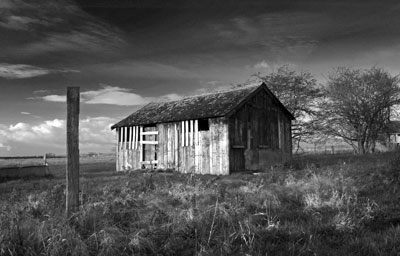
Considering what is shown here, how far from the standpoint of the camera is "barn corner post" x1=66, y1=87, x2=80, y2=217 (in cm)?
586

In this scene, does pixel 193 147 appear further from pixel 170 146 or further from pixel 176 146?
pixel 170 146

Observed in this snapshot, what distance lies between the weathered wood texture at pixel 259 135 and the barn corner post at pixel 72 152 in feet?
43.2

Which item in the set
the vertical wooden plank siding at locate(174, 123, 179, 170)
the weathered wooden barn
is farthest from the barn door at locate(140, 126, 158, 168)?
the vertical wooden plank siding at locate(174, 123, 179, 170)

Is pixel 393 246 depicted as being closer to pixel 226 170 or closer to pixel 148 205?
pixel 148 205

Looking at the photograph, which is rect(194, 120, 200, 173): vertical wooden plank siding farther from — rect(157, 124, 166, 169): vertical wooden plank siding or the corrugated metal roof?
rect(157, 124, 166, 169): vertical wooden plank siding

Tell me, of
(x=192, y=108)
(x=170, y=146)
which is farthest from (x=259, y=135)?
(x=170, y=146)

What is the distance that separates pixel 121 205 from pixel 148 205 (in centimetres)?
54

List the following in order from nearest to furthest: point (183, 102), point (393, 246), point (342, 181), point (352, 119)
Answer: point (393, 246) → point (342, 181) → point (183, 102) → point (352, 119)

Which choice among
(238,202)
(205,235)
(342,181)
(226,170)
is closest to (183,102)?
(226,170)

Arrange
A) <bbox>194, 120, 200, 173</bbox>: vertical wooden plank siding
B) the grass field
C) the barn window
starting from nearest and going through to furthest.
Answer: the grass field < <bbox>194, 120, 200, 173</bbox>: vertical wooden plank siding < the barn window

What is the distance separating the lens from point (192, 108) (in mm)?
21250

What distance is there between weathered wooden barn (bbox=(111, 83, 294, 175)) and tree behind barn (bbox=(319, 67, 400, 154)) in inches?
468

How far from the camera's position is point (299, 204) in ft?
Answer: 25.6

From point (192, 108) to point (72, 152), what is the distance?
51.1 feet
